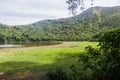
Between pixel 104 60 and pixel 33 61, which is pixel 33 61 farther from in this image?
pixel 104 60

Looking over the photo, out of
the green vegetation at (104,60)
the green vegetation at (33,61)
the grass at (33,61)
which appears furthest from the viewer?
the green vegetation at (33,61)

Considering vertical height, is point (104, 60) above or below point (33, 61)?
above

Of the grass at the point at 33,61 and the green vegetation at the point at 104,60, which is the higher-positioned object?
the green vegetation at the point at 104,60

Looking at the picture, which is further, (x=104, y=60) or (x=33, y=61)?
(x=33, y=61)

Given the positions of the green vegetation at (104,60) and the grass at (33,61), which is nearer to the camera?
the green vegetation at (104,60)

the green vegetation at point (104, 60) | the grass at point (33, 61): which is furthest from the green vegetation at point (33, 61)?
the green vegetation at point (104, 60)

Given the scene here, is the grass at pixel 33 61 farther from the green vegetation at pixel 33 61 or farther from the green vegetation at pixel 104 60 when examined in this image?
the green vegetation at pixel 104 60

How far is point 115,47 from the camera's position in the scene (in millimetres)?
9891

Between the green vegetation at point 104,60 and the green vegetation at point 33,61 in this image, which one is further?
the green vegetation at point 33,61

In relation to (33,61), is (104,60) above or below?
above

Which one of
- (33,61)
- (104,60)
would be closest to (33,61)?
(33,61)

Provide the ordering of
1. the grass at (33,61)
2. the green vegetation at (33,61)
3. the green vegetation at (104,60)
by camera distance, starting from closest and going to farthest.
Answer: the green vegetation at (104,60)
the grass at (33,61)
the green vegetation at (33,61)

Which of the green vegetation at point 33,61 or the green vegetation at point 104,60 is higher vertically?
the green vegetation at point 104,60

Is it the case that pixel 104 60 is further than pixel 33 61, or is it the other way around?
pixel 33 61
